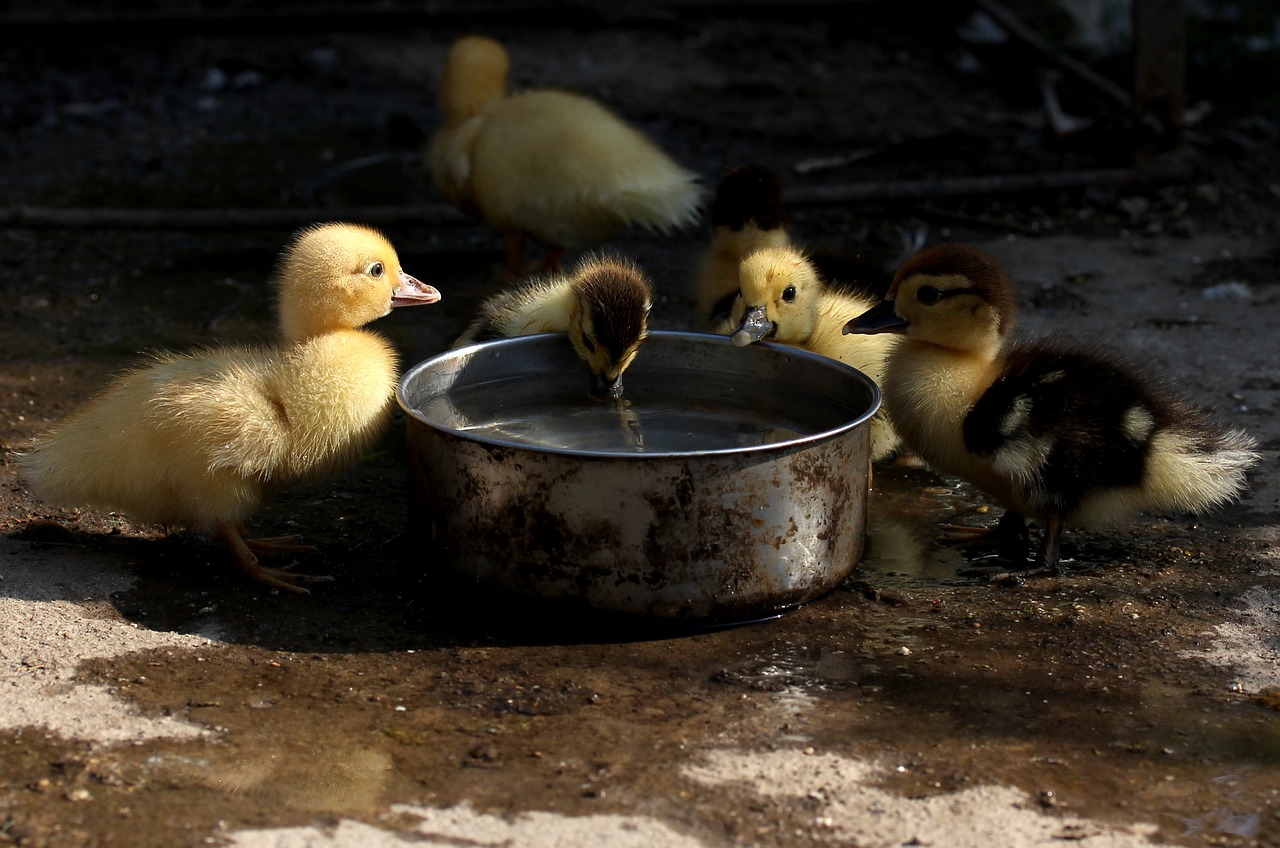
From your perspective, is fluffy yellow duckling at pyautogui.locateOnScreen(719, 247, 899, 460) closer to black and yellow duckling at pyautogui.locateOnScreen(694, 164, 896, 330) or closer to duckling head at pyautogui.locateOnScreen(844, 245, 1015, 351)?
black and yellow duckling at pyautogui.locateOnScreen(694, 164, 896, 330)

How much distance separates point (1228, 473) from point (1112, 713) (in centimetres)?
115

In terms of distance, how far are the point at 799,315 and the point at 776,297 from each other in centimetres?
12

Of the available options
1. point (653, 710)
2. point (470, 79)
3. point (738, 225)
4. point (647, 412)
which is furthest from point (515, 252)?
point (653, 710)

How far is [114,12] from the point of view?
1091cm

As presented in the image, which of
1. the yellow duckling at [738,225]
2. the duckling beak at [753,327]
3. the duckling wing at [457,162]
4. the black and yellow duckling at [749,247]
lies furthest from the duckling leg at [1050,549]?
the duckling wing at [457,162]

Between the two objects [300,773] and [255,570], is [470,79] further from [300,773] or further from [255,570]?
[300,773]

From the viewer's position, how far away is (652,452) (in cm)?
353

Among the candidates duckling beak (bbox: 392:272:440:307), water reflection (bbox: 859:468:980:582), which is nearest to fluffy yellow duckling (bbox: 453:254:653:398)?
duckling beak (bbox: 392:272:440:307)

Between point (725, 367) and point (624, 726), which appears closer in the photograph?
point (624, 726)

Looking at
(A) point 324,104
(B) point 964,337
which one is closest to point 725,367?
(B) point 964,337

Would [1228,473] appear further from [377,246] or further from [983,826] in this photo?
[377,246]

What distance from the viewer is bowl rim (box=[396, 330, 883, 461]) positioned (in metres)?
3.46

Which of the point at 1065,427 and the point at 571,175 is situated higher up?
the point at 571,175

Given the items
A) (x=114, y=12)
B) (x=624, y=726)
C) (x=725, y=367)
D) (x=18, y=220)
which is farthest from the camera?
(x=114, y=12)
